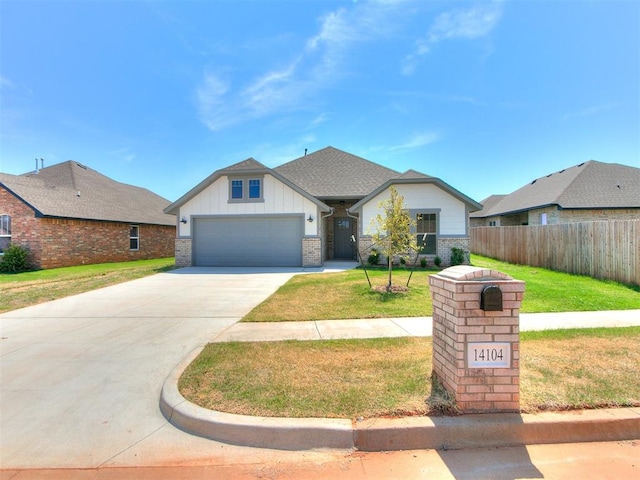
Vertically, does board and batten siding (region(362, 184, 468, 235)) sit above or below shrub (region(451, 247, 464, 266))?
above

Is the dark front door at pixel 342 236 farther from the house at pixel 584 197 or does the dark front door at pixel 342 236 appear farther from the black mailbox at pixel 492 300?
the black mailbox at pixel 492 300

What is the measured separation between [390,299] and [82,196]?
20.8 m

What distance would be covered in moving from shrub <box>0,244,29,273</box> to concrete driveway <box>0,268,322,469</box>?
9.74 m

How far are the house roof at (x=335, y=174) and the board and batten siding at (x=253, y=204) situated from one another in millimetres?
2629

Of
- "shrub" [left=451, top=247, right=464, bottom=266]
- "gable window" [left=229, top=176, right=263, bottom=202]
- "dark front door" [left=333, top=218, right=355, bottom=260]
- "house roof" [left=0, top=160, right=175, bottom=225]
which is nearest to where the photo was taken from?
"shrub" [left=451, top=247, right=464, bottom=266]

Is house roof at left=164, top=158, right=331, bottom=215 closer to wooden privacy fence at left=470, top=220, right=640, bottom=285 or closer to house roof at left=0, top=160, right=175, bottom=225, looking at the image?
house roof at left=0, top=160, right=175, bottom=225

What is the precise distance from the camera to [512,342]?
297 cm

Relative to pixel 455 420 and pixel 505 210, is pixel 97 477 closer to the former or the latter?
pixel 455 420

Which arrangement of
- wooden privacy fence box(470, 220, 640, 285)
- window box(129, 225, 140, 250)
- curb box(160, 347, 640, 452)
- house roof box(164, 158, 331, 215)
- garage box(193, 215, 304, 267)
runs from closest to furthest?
curb box(160, 347, 640, 452), wooden privacy fence box(470, 220, 640, 285), house roof box(164, 158, 331, 215), garage box(193, 215, 304, 267), window box(129, 225, 140, 250)

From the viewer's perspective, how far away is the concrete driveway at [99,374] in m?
2.75

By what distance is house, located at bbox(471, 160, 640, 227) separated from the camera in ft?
59.4

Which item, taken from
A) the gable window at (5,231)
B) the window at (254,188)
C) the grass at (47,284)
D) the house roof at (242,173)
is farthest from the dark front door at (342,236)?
the gable window at (5,231)

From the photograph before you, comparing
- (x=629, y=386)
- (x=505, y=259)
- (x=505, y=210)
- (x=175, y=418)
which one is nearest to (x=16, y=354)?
(x=175, y=418)

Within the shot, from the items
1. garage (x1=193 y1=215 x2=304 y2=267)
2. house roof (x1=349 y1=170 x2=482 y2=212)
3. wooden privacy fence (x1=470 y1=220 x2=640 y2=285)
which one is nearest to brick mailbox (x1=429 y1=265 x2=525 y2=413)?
wooden privacy fence (x1=470 y1=220 x2=640 y2=285)
